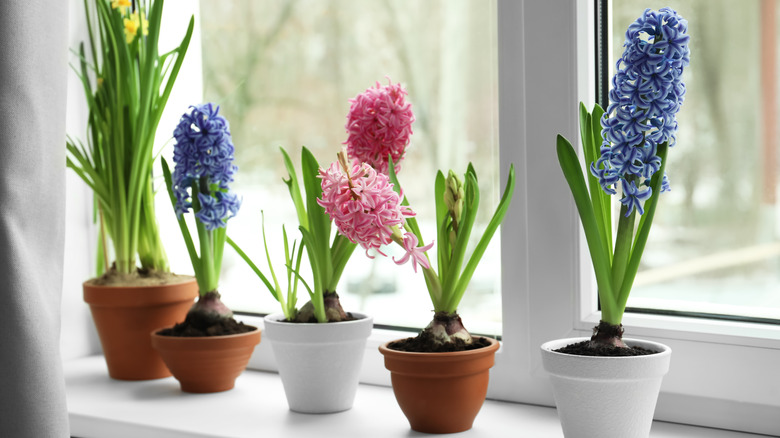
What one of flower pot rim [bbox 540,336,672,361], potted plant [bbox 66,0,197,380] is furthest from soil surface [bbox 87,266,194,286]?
flower pot rim [bbox 540,336,672,361]

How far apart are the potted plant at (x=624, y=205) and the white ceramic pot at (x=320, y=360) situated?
0.32m

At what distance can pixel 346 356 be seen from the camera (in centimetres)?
111

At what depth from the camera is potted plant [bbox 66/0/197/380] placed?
1.36 metres

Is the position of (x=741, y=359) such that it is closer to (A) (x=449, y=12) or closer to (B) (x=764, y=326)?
(B) (x=764, y=326)

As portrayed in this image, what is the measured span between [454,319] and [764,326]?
38 centimetres

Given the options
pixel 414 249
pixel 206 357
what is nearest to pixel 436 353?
pixel 414 249

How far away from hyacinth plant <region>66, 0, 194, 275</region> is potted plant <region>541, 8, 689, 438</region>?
802 mm

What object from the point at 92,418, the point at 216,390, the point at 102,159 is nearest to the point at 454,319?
the point at 216,390

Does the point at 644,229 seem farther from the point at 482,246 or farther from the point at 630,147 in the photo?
the point at 482,246

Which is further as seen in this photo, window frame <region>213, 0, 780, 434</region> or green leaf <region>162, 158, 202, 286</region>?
green leaf <region>162, 158, 202, 286</region>

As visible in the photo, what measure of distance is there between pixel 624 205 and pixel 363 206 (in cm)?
29

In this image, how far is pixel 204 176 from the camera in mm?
1206

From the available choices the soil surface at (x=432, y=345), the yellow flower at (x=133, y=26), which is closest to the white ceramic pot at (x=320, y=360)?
the soil surface at (x=432, y=345)

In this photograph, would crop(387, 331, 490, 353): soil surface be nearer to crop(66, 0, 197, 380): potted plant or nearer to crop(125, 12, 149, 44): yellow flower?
crop(66, 0, 197, 380): potted plant
